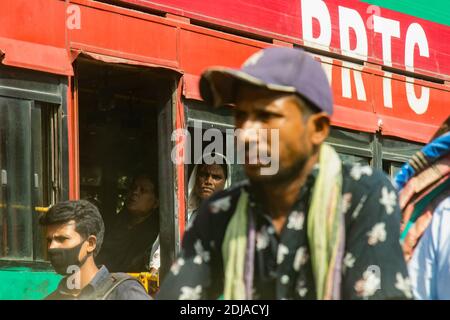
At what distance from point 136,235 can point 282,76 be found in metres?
6.66

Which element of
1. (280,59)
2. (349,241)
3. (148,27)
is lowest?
(349,241)

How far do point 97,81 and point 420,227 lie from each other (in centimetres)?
594

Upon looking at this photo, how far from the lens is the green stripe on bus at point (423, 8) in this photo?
38.5 feet

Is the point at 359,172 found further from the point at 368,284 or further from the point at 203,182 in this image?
the point at 203,182

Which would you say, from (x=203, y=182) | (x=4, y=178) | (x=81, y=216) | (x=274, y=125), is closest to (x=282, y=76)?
(x=274, y=125)

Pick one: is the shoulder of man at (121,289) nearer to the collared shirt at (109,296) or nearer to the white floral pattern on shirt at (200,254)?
the collared shirt at (109,296)

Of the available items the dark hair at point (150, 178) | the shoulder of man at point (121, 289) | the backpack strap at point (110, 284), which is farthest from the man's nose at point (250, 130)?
the dark hair at point (150, 178)

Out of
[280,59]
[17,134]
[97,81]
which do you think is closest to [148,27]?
[97,81]

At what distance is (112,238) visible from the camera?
9.67 metres

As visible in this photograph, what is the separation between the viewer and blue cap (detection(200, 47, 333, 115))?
3.03 m

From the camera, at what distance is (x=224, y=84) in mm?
3166

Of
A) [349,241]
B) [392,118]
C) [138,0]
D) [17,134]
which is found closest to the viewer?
[349,241]

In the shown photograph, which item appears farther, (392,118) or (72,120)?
(392,118)

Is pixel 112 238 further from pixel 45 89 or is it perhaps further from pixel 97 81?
pixel 45 89
